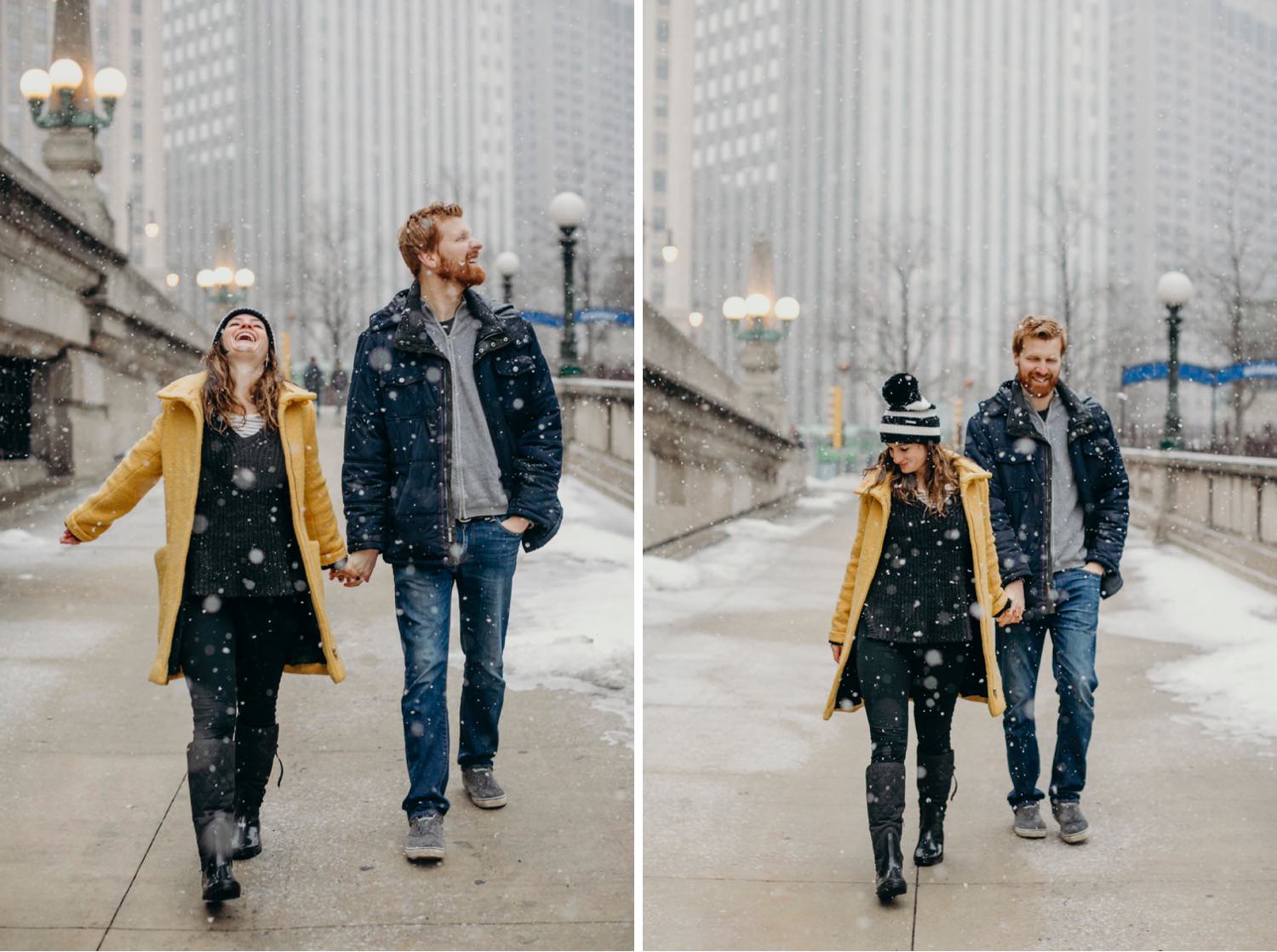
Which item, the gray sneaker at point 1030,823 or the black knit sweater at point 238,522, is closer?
the black knit sweater at point 238,522

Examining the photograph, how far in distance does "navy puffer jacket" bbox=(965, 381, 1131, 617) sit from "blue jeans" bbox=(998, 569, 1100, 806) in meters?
0.10

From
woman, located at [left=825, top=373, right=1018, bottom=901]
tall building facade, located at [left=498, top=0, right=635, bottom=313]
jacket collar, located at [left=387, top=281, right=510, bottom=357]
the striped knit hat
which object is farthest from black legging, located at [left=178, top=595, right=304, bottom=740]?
tall building facade, located at [left=498, top=0, right=635, bottom=313]

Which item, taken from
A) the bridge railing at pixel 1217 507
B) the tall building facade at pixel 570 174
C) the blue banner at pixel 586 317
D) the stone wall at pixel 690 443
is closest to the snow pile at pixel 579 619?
the stone wall at pixel 690 443

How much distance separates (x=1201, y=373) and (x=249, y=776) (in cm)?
1702

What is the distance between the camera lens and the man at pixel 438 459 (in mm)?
4402

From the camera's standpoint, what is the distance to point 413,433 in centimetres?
441

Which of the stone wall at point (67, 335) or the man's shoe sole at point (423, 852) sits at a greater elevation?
the stone wall at point (67, 335)

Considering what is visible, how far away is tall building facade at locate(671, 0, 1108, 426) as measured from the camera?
1785 inches

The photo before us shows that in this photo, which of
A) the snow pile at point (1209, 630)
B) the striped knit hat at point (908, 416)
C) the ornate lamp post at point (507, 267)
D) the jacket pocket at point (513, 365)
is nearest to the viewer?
the striped knit hat at point (908, 416)

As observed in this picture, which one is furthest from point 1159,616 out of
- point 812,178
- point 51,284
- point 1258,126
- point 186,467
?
point 812,178

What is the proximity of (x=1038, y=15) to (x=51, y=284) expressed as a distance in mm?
57308

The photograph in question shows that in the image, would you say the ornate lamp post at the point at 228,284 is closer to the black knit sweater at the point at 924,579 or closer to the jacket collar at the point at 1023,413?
the jacket collar at the point at 1023,413

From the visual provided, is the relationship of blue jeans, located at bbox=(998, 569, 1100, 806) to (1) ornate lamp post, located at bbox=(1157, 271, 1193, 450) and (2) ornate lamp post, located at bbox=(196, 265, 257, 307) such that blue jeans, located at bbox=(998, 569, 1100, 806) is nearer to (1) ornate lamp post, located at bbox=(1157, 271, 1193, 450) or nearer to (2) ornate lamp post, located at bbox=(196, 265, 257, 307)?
(2) ornate lamp post, located at bbox=(196, 265, 257, 307)

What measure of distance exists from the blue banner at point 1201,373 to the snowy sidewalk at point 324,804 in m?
6.46
